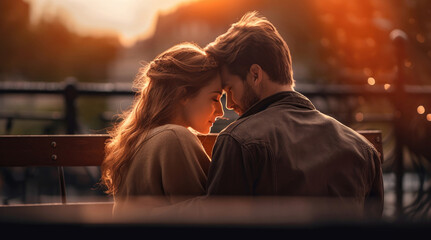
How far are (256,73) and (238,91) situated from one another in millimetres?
131

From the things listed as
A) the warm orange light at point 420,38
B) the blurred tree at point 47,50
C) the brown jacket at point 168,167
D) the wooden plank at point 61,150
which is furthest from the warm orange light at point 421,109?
the blurred tree at point 47,50

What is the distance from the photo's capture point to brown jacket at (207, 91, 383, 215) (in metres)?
1.79

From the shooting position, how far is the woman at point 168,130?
2.02 metres

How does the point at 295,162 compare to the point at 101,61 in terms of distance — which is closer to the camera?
the point at 295,162

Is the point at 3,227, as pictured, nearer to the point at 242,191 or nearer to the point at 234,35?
the point at 242,191

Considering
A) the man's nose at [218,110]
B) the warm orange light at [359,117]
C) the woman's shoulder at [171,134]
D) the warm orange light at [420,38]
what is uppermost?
the warm orange light at [420,38]

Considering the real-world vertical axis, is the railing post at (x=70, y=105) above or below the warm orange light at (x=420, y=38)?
below

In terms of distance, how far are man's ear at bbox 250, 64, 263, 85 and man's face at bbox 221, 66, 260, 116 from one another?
25 mm

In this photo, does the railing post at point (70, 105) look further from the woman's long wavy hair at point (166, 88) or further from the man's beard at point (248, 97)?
the man's beard at point (248, 97)

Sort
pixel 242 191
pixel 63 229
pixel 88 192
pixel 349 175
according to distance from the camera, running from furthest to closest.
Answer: pixel 88 192 → pixel 349 175 → pixel 242 191 → pixel 63 229

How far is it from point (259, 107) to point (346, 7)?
416 centimetres

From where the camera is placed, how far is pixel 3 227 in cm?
54

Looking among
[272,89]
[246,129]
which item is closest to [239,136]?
[246,129]

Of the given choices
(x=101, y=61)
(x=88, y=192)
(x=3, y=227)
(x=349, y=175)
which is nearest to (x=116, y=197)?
(x=349, y=175)
